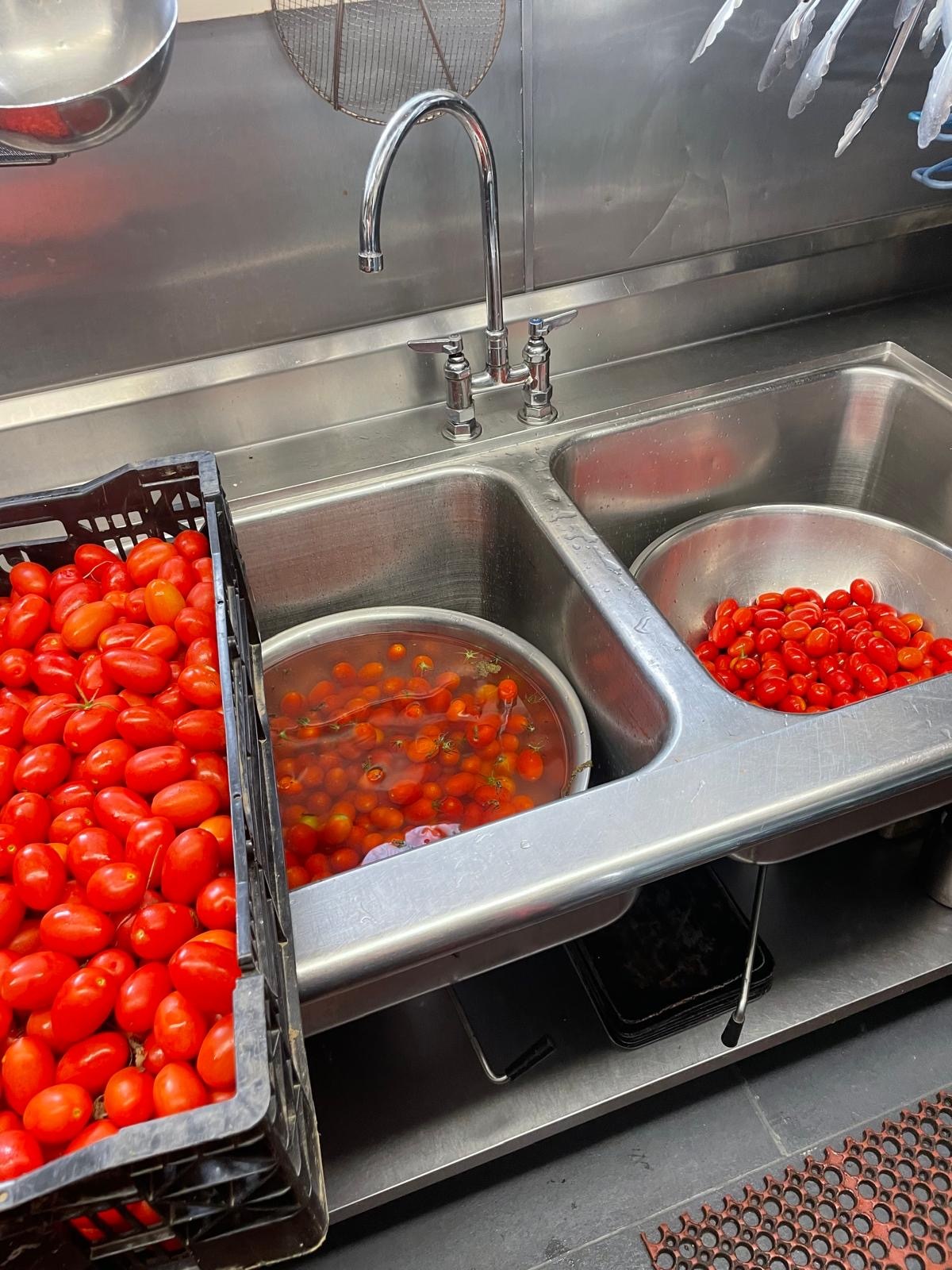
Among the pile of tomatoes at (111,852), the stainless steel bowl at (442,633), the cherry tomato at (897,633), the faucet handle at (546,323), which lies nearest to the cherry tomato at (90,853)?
the pile of tomatoes at (111,852)

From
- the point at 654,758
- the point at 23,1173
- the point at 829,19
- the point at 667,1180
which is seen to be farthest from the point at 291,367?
the point at 667,1180

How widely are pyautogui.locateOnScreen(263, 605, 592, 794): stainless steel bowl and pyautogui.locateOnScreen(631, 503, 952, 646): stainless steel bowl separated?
22cm

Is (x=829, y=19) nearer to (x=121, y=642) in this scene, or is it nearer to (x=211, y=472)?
(x=211, y=472)

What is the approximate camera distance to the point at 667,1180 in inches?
46.0

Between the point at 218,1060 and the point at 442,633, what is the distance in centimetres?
69

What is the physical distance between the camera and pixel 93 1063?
0.57m

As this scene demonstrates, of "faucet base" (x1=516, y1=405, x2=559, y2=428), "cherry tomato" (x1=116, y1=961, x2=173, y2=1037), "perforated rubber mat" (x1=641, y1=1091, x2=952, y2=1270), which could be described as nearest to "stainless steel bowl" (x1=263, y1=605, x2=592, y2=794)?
"faucet base" (x1=516, y1=405, x2=559, y2=428)

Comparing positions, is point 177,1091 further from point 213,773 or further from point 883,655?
point 883,655

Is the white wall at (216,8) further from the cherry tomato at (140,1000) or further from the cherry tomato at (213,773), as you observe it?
the cherry tomato at (140,1000)

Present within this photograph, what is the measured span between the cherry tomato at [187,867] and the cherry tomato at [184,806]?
0.13 ft

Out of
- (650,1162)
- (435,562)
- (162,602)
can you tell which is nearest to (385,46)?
(435,562)

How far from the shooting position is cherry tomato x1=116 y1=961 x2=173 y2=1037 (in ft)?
1.93

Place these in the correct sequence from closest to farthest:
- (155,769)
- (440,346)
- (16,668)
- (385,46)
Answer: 1. (155,769)
2. (16,668)
3. (385,46)
4. (440,346)

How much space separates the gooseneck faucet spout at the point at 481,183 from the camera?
950 millimetres
